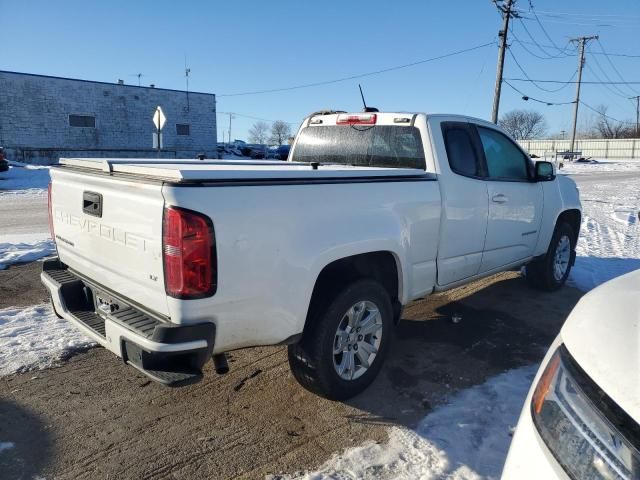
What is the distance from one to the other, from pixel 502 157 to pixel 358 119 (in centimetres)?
149

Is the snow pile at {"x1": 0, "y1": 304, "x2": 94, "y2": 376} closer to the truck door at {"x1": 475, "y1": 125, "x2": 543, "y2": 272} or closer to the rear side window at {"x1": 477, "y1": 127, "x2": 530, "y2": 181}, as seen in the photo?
the truck door at {"x1": 475, "y1": 125, "x2": 543, "y2": 272}

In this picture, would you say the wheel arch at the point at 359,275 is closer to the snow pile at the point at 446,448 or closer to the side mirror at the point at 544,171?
the snow pile at the point at 446,448

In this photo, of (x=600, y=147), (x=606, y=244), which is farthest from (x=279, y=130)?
(x=606, y=244)

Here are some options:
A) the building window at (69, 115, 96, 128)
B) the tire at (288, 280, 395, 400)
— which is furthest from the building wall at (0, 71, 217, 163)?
the tire at (288, 280, 395, 400)

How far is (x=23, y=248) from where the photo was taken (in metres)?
7.39

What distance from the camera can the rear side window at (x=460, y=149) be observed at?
4238 mm

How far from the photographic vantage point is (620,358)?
56.9 inches

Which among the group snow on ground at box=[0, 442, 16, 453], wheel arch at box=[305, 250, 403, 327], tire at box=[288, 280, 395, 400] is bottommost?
snow on ground at box=[0, 442, 16, 453]

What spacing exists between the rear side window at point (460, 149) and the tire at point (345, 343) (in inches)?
56.4

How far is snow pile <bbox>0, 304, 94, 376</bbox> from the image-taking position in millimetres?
3840

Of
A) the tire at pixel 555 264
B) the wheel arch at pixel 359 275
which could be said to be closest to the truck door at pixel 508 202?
the tire at pixel 555 264

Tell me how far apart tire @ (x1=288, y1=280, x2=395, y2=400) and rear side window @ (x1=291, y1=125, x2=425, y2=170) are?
138 cm

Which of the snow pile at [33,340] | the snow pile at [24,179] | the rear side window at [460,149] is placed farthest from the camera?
the snow pile at [24,179]

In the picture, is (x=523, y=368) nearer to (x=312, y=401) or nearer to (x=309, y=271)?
(x=312, y=401)
